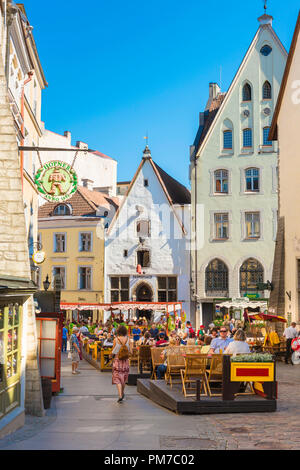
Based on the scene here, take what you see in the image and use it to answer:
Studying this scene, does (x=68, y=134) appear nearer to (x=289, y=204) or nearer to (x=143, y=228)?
(x=143, y=228)

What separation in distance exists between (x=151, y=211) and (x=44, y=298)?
30581 millimetres

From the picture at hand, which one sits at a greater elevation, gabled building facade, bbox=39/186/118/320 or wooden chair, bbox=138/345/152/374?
gabled building facade, bbox=39/186/118/320

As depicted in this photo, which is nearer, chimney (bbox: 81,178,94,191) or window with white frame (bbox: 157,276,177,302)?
window with white frame (bbox: 157,276,177,302)

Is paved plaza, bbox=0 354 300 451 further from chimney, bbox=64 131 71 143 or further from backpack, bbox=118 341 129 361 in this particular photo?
chimney, bbox=64 131 71 143

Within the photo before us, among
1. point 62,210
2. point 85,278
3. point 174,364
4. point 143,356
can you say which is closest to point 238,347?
point 174,364

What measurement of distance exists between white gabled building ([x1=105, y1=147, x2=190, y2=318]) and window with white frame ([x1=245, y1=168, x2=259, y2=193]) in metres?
4.88

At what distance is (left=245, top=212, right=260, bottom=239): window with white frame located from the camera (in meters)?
43.3

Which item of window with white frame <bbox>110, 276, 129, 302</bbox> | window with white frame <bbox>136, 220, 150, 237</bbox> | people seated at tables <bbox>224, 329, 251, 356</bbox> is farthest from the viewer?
window with white frame <bbox>136, 220, 150, 237</bbox>

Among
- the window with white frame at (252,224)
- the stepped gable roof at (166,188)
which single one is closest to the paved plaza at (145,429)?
the window with white frame at (252,224)

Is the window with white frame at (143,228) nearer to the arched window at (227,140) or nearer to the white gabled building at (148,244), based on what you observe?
the white gabled building at (148,244)

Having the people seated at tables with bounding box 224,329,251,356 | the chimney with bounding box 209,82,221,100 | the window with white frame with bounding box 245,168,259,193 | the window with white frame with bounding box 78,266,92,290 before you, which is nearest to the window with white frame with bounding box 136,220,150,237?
the window with white frame with bounding box 78,266,92,290

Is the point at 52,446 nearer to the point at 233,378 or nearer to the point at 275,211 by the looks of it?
the point at 233,378

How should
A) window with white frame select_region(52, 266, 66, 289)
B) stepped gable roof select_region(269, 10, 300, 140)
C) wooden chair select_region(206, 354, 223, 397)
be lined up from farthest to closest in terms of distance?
window with white frame select_region(52, 266, 66, 289)
stepped gable roof select_region(269, 10, 300, 140)
wooden chair select_region(206, 354, 223, 397)
